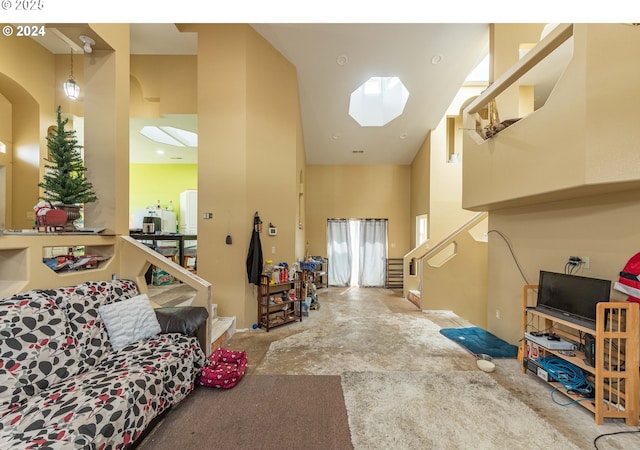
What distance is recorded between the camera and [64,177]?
2291 mm

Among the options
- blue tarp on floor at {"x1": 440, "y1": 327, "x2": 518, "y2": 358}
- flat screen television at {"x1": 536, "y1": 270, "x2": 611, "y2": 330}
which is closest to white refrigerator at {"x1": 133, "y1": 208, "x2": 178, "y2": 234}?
blue tarp on floor at {"x1": 440, "y1": 327, "x2": 518, "y2": 358}

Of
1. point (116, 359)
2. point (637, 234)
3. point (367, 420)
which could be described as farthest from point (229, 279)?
point (637, 234)

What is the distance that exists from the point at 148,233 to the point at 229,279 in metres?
2.49

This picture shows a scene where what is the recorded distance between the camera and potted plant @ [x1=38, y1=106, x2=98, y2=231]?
224 centimetres

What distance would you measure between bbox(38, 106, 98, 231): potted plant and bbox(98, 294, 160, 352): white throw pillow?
894 mm

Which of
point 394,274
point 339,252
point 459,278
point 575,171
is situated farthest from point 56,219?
point 394,274

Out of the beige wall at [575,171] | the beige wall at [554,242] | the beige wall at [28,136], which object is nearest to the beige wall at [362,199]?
the beige wall at [554,242]

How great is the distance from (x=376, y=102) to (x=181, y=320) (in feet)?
20.1

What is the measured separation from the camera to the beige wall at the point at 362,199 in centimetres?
740

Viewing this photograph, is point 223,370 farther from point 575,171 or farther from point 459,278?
point 459,278

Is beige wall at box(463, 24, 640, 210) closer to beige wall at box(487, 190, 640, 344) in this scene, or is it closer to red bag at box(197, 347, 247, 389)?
beige wall at box(487, 190, 640, 344)

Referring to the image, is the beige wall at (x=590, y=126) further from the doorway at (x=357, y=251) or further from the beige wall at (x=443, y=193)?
the doorway at (x=357, y=251)

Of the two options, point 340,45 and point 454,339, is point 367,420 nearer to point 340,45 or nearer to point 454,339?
point 454,339
